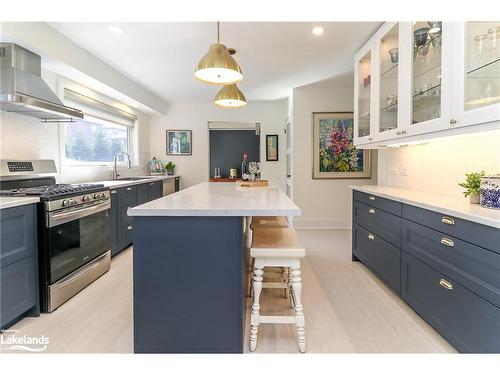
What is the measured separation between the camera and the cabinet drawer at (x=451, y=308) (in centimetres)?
144

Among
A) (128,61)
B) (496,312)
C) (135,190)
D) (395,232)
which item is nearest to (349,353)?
(496,312)

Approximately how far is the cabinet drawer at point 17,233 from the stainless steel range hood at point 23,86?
0.91m

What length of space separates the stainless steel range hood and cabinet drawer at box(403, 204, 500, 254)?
307 cm

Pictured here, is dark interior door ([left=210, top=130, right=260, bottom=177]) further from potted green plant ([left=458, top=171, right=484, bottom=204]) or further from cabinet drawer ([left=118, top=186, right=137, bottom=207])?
potted green plant ([left=458, top=171, right=484, bottom=204])

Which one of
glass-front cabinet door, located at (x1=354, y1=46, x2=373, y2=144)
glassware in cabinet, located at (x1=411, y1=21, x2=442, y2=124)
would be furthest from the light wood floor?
glass-front cabinet door, located at (x1=354, y1=46, x2=373, y2=144)

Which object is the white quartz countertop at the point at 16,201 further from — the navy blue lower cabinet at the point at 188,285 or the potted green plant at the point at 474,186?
the potted green plant at the point at 474,186

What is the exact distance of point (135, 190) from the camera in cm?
396

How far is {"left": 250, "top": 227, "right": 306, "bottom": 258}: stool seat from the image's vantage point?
1710 mm

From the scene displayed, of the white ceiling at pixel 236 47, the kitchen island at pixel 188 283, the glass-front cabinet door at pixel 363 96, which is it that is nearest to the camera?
the kitchen island at pixel 188 283

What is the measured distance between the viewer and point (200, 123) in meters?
6.09

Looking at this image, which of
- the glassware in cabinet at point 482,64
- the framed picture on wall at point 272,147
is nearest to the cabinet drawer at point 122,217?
the framed picture on wall at point 272,147

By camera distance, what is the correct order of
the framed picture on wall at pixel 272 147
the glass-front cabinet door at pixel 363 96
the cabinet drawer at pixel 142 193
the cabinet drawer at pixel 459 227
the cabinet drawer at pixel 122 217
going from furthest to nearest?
the framed picture on wall at pixel 272 147, the cabinet drawer at pixel 142 193, the cabinet drawer at pixel 122 217, the glass-front cabinet door at pixel 363 96, the cabinet drawer at pixel 459 227

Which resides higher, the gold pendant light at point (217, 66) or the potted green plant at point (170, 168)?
the gold pendant light at point (217, 66)
